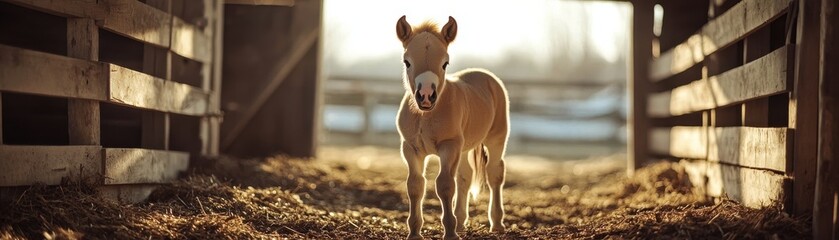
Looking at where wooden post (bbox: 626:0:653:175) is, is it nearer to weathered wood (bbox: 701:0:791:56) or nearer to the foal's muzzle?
weathered wood (bbox: 701:0:791:56)

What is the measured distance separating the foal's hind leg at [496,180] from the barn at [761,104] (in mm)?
1834

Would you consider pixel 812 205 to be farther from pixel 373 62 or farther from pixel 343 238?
pixel 373 62

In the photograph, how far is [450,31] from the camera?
634cm

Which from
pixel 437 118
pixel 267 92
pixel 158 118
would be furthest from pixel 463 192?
pixel 267 92

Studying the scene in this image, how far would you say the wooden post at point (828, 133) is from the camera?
496 centimetres

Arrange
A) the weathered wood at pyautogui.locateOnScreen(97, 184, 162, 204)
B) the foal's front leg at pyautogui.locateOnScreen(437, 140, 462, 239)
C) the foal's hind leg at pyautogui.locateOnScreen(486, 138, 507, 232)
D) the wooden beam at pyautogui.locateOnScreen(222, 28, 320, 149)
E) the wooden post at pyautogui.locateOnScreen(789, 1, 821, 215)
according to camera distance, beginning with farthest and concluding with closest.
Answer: the wooden beam at pyautogui.locateOnScreen(222, 28, 320, 149) < the foal's hind leg at pyautogui.locateOnScreen(486, 138, 507, 232) < the weathered wood at pyautogui.locateOnScreen(97, 184, 162, 204) < the foal's front leg at pyautogui.locateOnScreen(437, 140, 462, 239) < the wooden post at pyautogui.locateOnScreen(789, 1, 821, 215)

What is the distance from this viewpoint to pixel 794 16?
18.4 feet

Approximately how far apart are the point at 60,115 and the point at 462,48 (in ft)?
153

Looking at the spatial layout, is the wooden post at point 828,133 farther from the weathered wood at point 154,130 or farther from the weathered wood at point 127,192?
the weathered wood at point 154,130

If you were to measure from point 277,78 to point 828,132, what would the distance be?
8784mm

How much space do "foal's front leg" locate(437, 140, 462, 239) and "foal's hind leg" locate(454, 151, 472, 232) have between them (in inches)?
34.8

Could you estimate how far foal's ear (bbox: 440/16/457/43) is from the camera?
6.30m

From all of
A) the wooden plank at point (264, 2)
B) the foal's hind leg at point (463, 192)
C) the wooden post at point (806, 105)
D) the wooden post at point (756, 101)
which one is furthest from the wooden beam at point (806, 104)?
the wooden plank at point (264, 2)

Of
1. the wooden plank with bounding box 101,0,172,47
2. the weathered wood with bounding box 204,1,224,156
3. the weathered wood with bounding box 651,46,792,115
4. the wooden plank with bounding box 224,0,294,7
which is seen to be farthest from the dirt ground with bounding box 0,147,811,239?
the wooden plank with bounding box 224,0,294,7
